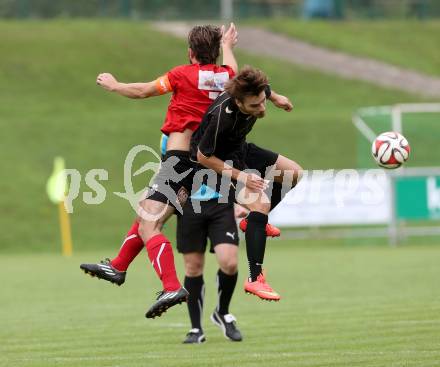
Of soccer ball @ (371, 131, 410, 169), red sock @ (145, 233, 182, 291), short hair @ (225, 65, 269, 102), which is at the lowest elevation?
red sock @ (145, 233, 182, 291)

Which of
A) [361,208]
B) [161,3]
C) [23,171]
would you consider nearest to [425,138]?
[361,208]

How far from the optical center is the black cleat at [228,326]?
35.2 ft

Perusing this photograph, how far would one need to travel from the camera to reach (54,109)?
111 ft

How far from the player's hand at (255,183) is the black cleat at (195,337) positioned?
1.86 m

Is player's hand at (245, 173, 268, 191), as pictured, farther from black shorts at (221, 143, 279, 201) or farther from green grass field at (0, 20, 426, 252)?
green grass field at (0, 20, 426, 252)

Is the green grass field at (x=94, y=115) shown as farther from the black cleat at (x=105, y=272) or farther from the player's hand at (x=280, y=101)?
the player's hand at (x=280, y=101)

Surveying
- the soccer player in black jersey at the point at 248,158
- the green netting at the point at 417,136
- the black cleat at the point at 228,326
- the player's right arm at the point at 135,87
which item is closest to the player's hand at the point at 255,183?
the soccer player in black jersey at the point at 248,158

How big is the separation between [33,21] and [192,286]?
29.9m

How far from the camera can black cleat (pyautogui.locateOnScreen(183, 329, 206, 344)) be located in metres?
10.6

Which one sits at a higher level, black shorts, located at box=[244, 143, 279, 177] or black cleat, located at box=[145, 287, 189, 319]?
black shorts, located at box=[244, 143, 279, 177]

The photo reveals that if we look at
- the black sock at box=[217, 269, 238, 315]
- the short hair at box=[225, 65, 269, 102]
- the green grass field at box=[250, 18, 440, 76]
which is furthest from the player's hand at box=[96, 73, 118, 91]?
the green grass field at box=[250, 18, 440, 76]

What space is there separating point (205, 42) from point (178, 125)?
0.74 metres

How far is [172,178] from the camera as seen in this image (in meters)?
9.79

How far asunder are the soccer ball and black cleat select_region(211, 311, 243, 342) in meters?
2.04
